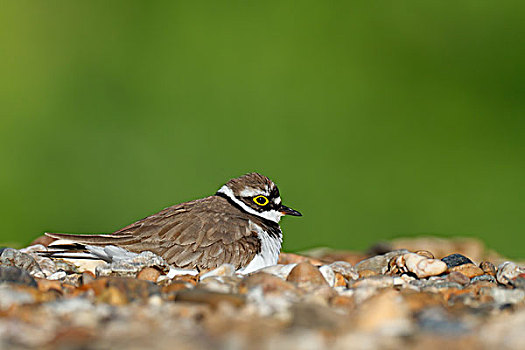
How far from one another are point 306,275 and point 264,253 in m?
0.93

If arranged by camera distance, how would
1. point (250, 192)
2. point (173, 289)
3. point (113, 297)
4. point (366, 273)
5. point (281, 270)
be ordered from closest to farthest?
point (113, 297) < point (173, 289) < point (281, 270) < point (366, 273) < point (250, 192)

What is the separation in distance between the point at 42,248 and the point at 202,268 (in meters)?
1.26

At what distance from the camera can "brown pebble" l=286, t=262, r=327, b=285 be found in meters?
3.52

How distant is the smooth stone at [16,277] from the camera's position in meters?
3.35

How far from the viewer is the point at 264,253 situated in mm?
4445

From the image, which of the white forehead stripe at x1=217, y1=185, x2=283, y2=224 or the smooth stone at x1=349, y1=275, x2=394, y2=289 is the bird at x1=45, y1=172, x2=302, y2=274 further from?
the smooth stone at x1=349, y1=275, x2=394, y2=289

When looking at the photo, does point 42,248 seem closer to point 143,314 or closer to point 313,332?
point 143,314

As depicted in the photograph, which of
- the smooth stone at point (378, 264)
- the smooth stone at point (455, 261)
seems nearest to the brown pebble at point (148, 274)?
the smooth stone at point (378, 264)

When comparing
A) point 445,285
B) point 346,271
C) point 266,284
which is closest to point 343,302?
point 266,284

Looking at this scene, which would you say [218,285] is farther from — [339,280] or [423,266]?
[423,266]

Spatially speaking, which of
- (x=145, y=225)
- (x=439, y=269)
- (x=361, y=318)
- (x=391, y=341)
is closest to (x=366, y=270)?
(x=439, y=269)

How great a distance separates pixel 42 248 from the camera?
179 inches

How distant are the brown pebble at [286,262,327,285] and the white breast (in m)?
0.76

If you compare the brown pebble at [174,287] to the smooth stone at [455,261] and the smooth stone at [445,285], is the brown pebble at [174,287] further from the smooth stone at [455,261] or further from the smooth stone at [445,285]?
the smooth stone at [455,261]
